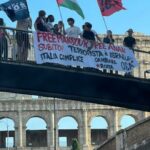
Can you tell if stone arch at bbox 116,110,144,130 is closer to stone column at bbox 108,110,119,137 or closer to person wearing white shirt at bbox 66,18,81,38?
stone column at bbox 108,110,119,137

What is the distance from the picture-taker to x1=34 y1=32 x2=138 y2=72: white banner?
28969 millimetres

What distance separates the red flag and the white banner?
1473 millimetres

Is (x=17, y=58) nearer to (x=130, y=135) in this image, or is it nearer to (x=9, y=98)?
(x=130, y=135)

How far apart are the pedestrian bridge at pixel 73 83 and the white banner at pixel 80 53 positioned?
1.26ft

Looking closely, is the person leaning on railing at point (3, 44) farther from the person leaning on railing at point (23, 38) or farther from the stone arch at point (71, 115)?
the stone arch at point (71, 115)

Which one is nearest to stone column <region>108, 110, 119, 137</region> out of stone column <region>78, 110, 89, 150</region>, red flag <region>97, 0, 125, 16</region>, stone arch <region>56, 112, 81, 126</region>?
stone column <region>78, 110, 89, 150</region>

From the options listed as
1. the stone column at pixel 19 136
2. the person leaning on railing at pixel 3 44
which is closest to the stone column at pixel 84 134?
the stone column at pixel 19 136

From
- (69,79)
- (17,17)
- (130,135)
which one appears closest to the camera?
(17,17)

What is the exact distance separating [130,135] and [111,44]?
18.8 meters

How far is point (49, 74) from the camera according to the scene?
29.2m

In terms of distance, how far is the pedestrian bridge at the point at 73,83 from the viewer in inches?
1129

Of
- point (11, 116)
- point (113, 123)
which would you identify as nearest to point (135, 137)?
point (113, 123)

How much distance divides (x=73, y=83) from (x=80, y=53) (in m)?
1.37

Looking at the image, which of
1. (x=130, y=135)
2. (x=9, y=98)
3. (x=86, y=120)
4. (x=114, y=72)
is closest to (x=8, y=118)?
(x=9, y=98)
